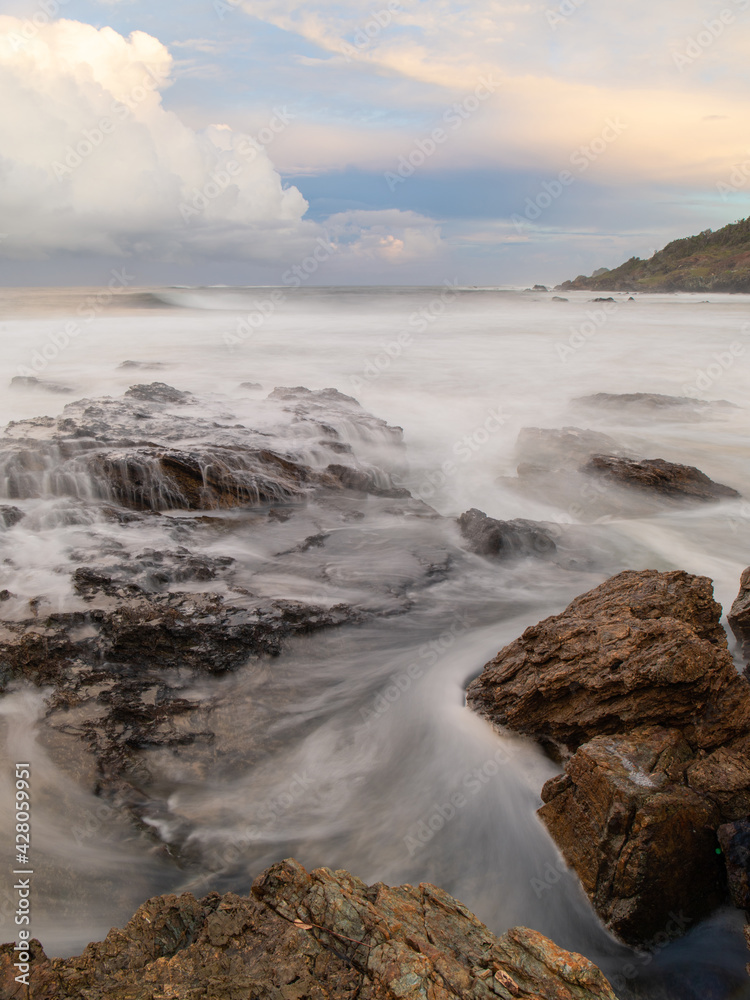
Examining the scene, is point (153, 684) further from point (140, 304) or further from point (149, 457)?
point (140, 304)

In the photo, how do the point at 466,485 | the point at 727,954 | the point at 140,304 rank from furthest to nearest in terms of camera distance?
the point at 140,304 < the point at 466,485 < the point at 727,954

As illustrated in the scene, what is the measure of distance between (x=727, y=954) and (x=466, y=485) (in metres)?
9.78

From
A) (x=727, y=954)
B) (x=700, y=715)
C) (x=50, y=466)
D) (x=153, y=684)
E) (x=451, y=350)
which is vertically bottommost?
(x=727, y=954)

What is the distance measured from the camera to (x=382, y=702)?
6.05 meters

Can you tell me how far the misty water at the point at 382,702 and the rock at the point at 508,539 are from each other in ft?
0.77

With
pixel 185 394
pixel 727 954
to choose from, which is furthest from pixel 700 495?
pixel 185 394

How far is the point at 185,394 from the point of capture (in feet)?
53.0

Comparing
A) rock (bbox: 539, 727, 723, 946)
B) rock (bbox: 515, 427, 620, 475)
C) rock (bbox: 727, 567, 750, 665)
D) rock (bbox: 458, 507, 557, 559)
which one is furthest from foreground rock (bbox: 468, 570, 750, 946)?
rock (bbox: 515, 427, 620, 475)

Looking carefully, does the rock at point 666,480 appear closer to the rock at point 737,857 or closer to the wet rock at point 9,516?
the rock at point 737,857

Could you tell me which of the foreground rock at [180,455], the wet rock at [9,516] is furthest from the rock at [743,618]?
the wet rock at [9,516]

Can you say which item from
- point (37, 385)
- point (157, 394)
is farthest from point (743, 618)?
point (37, 385)

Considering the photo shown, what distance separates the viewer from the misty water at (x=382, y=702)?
4098 millimetres

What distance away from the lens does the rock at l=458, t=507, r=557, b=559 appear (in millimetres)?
8867

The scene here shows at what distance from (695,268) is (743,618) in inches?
4711
